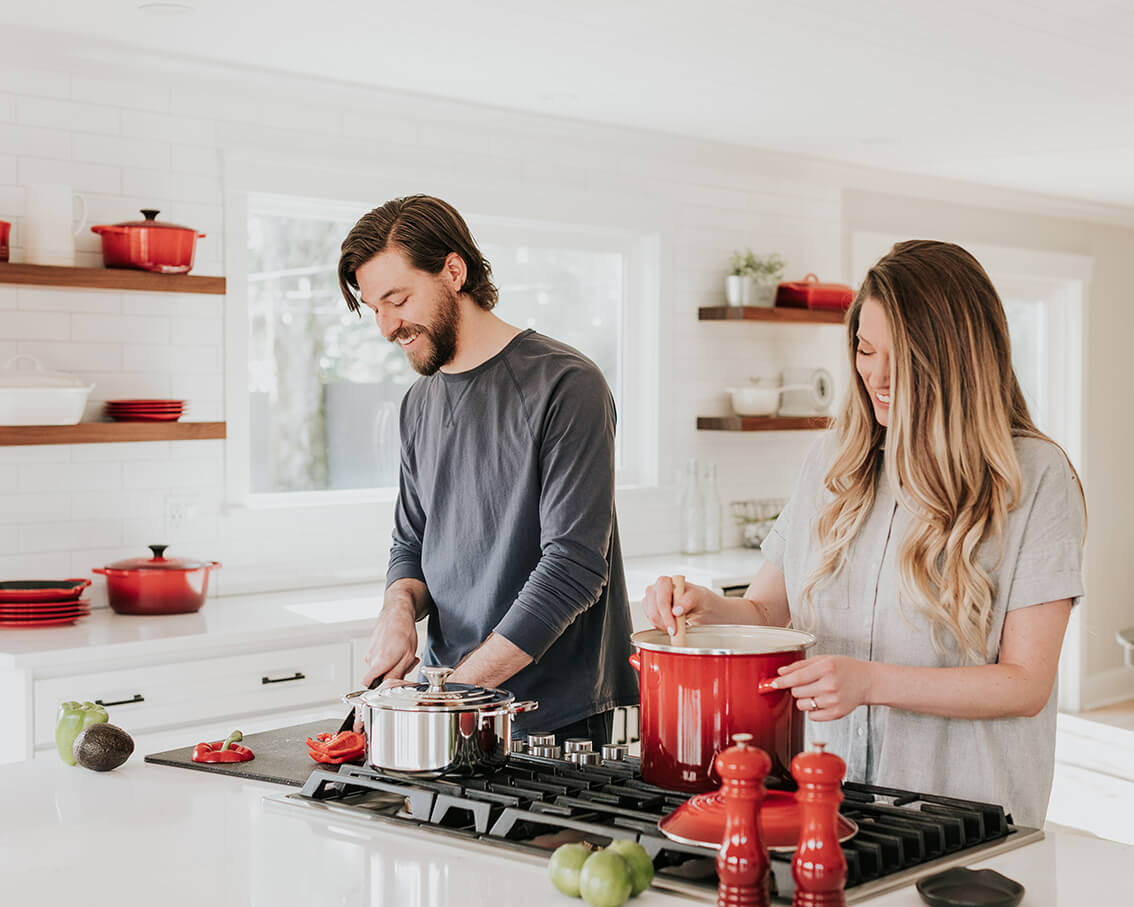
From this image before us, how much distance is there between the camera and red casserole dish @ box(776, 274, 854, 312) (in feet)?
17.9

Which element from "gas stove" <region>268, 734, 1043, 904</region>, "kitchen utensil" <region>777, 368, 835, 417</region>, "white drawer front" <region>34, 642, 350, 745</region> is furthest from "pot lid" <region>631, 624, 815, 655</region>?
"kitchen utensil" <region>777, 368, 835, 417</region>

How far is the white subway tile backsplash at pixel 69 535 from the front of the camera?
148 inches

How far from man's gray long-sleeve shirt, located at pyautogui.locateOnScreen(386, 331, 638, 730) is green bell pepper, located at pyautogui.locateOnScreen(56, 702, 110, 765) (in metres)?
0.63

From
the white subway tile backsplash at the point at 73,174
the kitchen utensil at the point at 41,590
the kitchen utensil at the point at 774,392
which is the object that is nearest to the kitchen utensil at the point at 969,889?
the kitchen utensil at the point at 41,590

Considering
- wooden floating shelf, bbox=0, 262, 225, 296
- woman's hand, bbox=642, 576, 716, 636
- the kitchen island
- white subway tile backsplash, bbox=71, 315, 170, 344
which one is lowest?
the kitchen island

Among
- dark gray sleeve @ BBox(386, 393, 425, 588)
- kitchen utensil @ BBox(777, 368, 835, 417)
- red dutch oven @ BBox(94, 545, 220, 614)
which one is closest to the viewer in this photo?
dark gray sleeve @ BBox(386, 393, 425, 588)

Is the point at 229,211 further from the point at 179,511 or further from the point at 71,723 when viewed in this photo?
the point at 71,723

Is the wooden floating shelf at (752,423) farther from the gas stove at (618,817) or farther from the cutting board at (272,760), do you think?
the gas stove at (618,817)

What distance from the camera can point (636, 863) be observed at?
1.35 metres

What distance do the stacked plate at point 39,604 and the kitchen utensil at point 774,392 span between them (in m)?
2.69

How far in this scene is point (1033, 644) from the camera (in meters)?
1.74

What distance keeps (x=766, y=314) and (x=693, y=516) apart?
85 cm

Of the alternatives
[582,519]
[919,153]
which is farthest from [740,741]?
[919,153]

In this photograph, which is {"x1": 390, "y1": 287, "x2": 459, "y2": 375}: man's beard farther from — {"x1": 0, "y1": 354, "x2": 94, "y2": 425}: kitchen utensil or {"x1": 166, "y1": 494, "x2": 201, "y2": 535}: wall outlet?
{"x1": 166, "y1": 494, "x2": 201, "y2": 535}: wall outlet
